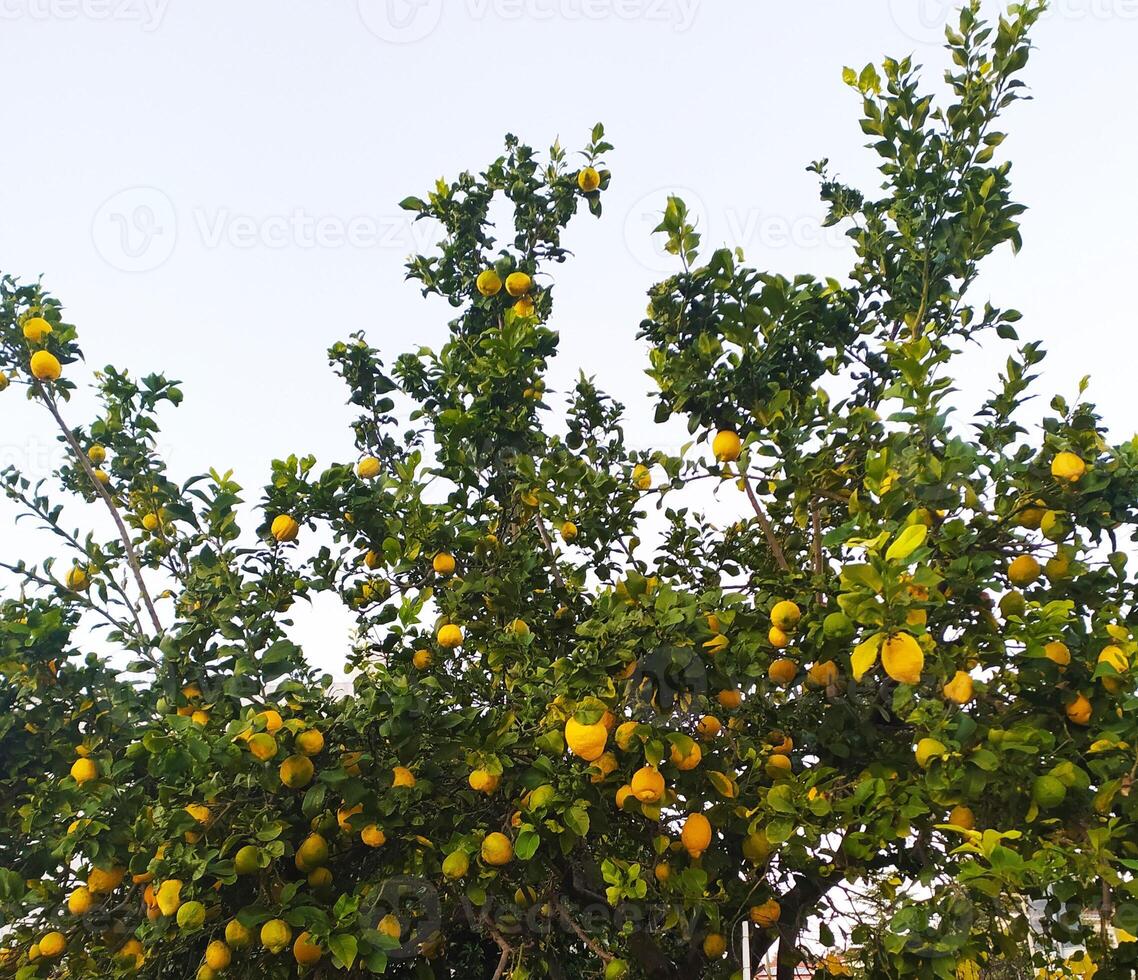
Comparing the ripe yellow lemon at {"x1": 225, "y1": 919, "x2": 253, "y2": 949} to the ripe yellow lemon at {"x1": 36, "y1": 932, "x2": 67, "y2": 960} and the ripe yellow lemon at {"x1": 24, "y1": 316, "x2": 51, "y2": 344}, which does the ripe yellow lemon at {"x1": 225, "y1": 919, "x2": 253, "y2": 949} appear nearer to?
the ripe yellow lemon at {"x1": 36, "y1": 932, "x2": 67, "y2": 960}

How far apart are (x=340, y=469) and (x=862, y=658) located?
191 centimetres

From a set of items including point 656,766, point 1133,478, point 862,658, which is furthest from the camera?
point 1133,478

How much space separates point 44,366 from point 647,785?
8.38 feet

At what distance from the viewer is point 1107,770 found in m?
Answer: 2.29

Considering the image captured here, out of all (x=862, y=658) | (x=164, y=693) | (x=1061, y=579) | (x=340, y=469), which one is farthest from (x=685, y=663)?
(x=164, y=693)

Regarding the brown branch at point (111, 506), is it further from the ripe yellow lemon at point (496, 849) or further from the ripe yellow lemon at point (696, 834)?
the ripe yellow lemon at point (696, 834)

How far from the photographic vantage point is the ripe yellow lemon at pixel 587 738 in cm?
217

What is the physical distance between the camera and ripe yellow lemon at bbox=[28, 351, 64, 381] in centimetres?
320

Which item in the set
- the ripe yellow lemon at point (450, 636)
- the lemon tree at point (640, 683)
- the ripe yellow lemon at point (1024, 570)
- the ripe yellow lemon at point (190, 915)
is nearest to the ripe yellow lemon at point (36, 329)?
the lemon tree at point (640, 683)

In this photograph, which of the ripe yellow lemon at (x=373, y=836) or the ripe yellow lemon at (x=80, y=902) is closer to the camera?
the ripe yellow lemon at (x=373, y=836)

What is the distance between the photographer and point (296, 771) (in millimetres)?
2420

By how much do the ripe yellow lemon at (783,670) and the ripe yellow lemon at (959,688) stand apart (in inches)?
20.9

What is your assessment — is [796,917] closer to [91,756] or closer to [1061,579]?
[1061,579]

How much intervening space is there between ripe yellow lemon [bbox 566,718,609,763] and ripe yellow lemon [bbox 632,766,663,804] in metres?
0.14
